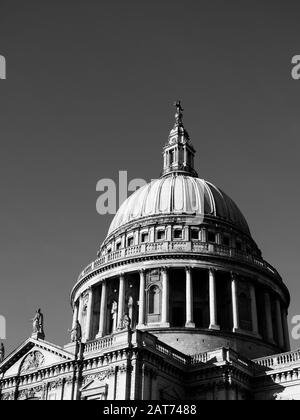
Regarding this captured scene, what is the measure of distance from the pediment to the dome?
23.3m

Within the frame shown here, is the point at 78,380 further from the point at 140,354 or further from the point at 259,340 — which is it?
the point at 259,340

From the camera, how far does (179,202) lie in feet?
236

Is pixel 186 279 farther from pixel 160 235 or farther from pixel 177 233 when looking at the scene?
pixel 160 235

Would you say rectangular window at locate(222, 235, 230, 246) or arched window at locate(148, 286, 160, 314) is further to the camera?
rectangular window at locate(222, 235, 230, 246)

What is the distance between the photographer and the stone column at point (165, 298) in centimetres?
6088

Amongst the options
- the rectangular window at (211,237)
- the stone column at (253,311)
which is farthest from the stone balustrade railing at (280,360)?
the rectangular window at (211,237)

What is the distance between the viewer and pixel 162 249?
214 ft

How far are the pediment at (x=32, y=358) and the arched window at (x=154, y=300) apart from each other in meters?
13.8

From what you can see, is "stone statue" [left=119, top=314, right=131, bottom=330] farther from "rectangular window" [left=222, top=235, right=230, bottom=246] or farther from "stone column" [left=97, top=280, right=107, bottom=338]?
"rectangular window" [left=222, top=235, right=230, bottom=246]

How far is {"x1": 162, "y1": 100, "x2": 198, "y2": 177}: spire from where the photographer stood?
261 ft

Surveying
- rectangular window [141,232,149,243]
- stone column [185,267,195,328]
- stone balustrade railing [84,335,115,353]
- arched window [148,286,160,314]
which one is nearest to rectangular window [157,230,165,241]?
rectangular window [141,232,149,243]

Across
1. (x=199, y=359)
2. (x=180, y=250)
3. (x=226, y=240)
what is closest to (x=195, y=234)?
(x=226, y=240)

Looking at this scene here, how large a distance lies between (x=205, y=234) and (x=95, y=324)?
48.7 ft
